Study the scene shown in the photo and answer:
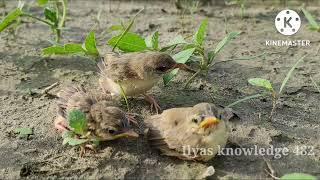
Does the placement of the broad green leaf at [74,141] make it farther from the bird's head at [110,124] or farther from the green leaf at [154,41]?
the green leaf at [154,41]

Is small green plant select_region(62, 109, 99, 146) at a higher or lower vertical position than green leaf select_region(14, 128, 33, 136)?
higher

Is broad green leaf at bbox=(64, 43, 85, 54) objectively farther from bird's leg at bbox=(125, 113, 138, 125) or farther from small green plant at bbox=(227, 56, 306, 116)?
small green plant at bbox=(227, 56, 306, 116)

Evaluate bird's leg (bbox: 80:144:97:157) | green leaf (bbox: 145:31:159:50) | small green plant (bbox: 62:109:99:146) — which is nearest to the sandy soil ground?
bird's leg (bbox: 80:144:97:157)

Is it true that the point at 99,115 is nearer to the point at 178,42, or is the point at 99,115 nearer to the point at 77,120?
the point at 77,120

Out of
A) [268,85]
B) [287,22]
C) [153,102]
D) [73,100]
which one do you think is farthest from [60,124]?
[287,22]

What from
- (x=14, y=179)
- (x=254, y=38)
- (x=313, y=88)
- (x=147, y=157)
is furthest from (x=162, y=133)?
(x=254, y=38)

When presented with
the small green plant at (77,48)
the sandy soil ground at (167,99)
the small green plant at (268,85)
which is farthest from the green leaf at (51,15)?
the small green plant at (268,85)
